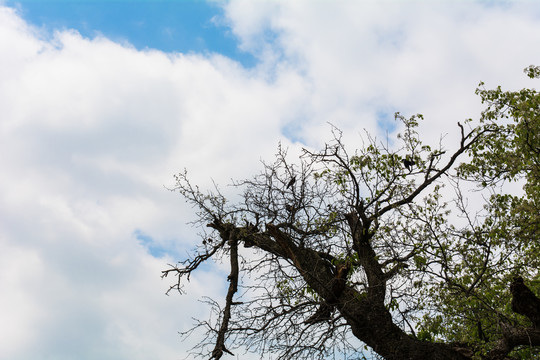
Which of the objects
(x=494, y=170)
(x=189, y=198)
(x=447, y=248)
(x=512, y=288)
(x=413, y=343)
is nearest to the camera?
(x=512, y=288)

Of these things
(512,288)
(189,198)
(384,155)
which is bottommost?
Result: (512,288)

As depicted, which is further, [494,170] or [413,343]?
[494,170]

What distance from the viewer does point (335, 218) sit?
11.3 m

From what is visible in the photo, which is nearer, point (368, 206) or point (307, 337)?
point (307, 337)

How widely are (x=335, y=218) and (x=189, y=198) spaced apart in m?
3.70

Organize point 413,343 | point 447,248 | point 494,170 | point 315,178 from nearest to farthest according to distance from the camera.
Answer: point 413,343 < point 447,248 < point 315,178 < point 494,170

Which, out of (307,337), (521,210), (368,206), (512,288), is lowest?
(512,288)

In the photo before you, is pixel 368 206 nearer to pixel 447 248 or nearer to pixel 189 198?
pixel 447 248

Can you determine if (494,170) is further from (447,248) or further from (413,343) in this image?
(413,343)

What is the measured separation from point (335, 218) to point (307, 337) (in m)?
2.64

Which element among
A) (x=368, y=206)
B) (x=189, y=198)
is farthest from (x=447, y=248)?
(x=189, y=198)

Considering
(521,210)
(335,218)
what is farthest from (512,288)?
(335,218)

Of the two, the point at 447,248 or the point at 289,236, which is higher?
the point at 289,236

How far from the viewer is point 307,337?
32.9ft
